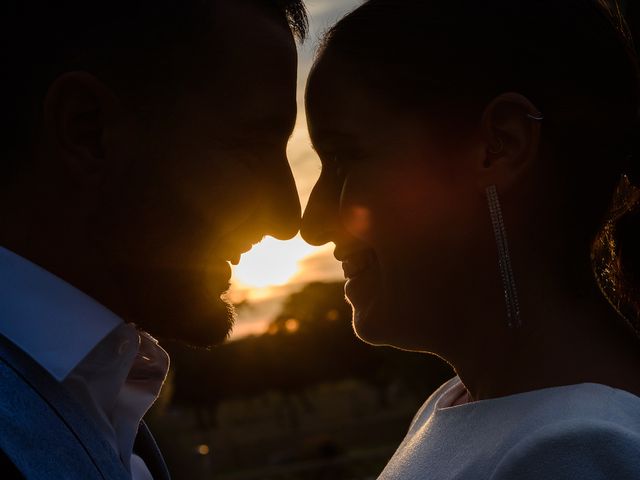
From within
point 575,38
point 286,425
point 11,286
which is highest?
point 575,38

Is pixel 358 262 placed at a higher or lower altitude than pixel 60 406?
higher

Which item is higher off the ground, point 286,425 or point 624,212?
point 624,212

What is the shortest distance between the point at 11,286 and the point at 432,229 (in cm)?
123

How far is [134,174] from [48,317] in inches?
28.0

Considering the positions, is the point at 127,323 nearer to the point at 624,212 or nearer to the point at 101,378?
the point at 101,378

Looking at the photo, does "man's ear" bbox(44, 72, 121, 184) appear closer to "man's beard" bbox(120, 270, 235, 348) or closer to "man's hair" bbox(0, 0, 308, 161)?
"man's hair" bbox(0, 0, 308, 161)

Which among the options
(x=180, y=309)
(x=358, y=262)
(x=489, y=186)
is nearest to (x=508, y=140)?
(x=489, y=186)

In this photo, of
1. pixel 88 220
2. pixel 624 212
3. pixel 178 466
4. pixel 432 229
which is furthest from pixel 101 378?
pixel 178 466

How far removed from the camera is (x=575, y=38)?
2.50 m

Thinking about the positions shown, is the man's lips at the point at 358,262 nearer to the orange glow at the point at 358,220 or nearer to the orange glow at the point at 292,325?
the orange glow at the point at 358,220

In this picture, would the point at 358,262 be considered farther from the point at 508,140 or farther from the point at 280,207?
the point at 508,140

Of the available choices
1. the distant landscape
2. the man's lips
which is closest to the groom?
the man's lips

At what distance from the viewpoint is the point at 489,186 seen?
97.7 inches

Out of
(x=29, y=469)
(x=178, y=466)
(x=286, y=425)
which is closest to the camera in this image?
(x=29, y=469)
